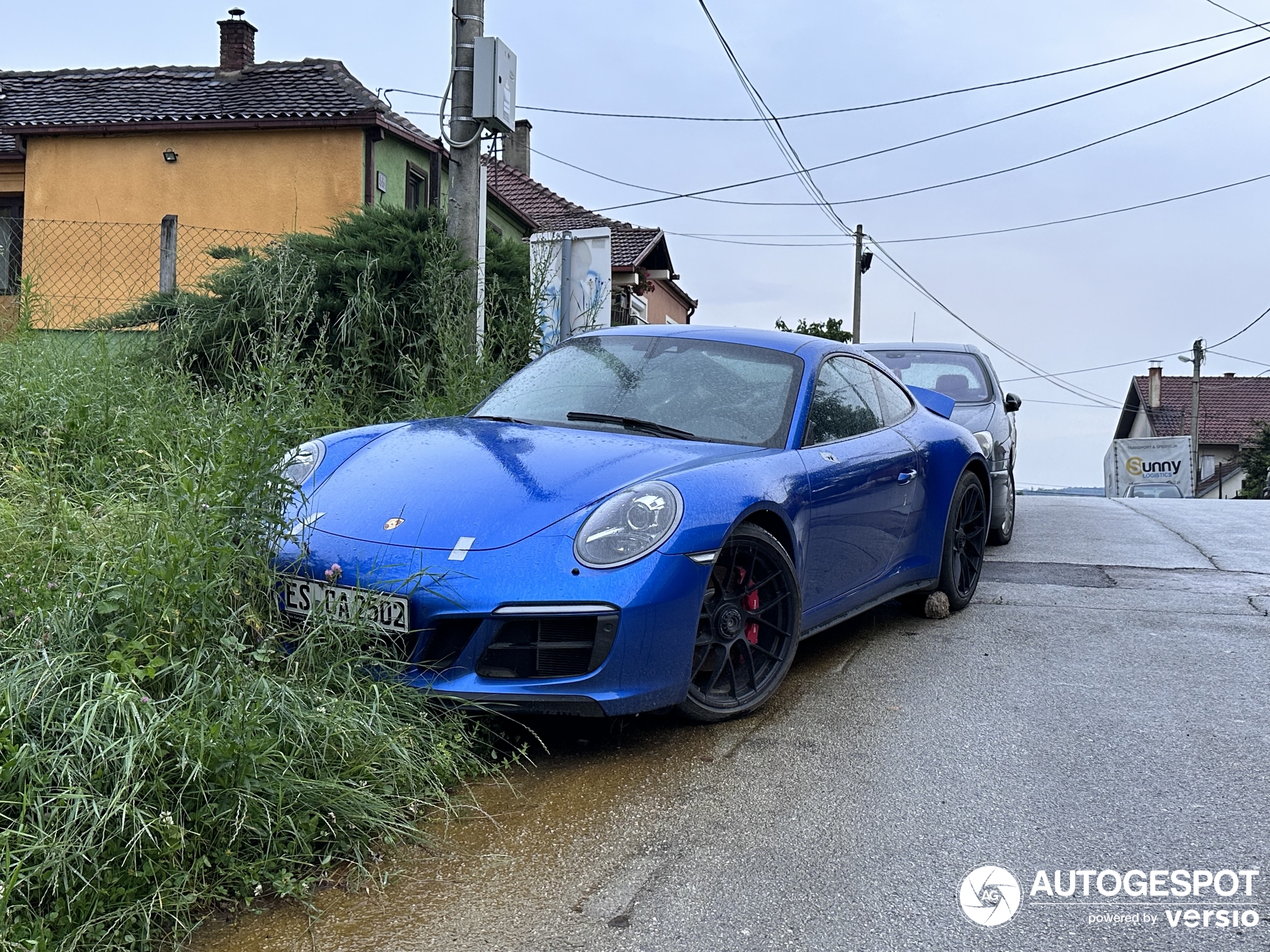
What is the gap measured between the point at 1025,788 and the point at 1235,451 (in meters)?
56.6

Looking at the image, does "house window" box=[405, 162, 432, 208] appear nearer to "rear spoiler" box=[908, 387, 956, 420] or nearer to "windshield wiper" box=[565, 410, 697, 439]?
"rear spoiler" box=[908, 387, 956, 420]

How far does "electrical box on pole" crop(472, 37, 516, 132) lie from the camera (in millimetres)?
7543

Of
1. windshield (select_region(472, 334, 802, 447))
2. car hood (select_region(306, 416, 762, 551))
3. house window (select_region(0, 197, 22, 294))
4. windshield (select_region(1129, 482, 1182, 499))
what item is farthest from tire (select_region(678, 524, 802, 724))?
windshield (select_region(1129, 482, 1182, 499))

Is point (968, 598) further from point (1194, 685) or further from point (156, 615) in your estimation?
point (156, 615)

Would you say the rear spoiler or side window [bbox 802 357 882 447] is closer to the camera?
side window [bbox 802 357 882 447]

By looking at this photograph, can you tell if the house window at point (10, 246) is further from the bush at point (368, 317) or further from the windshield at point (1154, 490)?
the windshield at point (1154, 490)

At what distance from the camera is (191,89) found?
2038 centimetres

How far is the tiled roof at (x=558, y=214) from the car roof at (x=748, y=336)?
22278 mm

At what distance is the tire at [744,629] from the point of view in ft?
12.0

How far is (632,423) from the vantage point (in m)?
4.34

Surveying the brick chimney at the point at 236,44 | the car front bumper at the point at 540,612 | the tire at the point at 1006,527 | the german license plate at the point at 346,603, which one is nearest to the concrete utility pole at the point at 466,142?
the tire at the point at 1006,527

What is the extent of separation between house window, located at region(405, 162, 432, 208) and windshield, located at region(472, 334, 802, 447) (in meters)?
15.9

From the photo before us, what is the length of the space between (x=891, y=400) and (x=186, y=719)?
3.67m

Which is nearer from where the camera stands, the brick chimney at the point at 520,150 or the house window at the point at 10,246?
the house window at the point at 10,246
